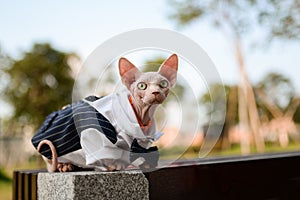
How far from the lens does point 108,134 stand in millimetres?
832

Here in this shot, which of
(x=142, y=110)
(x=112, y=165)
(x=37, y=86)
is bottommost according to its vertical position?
(x=112, y=165)

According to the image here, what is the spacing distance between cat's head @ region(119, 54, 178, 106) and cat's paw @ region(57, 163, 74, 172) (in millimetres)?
227

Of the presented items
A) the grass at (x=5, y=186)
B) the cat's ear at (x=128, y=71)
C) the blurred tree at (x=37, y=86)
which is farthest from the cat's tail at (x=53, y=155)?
the blurred tree at (x=37, y=86)

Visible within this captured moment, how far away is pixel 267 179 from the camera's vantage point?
130 centimetres

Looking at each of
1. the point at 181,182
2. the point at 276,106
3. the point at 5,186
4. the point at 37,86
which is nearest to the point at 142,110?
the point at 181,182

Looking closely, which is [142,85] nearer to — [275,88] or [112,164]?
[112,164]

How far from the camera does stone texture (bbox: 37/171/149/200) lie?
0.81 m

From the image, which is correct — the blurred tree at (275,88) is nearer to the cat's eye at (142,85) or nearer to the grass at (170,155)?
the grass at (170,155)

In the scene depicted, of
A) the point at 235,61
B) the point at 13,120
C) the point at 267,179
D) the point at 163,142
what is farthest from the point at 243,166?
the point at 235,61

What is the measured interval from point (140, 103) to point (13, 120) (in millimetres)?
4636

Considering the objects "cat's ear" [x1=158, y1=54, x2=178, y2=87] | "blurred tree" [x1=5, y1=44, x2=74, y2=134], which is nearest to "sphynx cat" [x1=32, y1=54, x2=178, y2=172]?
"cat's ear" [x1=158, y1=54, x2=178, y2=87]

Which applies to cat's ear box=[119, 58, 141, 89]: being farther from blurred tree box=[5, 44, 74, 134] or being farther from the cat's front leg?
blurred tree box=[5, 44, 74, 134]

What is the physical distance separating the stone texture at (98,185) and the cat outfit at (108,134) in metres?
0.04

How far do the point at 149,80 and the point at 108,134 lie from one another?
0.14 metres
